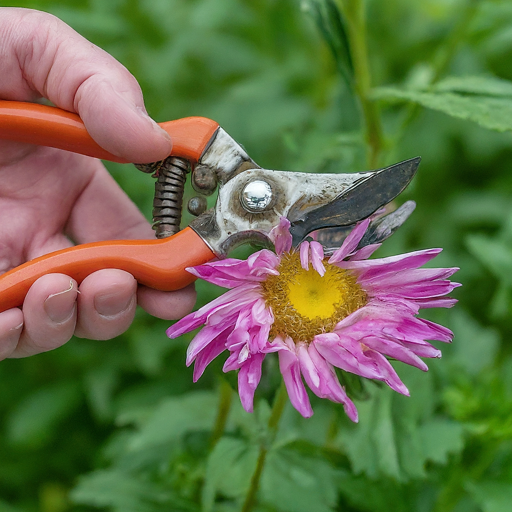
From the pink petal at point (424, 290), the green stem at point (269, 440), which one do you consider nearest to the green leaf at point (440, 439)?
the green stem at point (269, 440)

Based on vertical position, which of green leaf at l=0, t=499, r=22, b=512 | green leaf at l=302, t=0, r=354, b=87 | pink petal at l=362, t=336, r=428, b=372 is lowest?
green leaf at l=0, t=499, r=22, b=512

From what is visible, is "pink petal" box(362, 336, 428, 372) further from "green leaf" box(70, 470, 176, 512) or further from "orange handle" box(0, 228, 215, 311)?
"green leaf" box(70, 470, 176, 512)

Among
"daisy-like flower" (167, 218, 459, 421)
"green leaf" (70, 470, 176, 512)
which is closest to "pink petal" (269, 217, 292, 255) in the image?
"daisy-like flower" (167, 218, 459, 421)

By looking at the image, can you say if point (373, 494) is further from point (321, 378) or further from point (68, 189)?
point (68, 189)

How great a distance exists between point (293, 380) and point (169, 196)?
0.32m

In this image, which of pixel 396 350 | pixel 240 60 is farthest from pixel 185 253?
pixel 240 60

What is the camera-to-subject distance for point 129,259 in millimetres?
776

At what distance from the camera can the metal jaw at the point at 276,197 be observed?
2.56ft

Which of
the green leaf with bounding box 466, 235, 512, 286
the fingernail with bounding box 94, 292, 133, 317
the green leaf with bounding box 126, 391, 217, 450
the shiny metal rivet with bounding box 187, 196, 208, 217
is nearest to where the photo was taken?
the fingernail with bounding box 94, 292, 133, 317

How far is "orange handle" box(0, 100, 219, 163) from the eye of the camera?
0.81 metres

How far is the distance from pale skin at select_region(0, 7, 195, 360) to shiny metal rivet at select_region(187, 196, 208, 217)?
9 cm

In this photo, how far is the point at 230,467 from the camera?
943mm

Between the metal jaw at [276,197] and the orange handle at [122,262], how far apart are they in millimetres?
35

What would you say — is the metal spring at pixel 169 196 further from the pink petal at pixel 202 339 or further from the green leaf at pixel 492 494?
the green leaf at pixel 492 494
